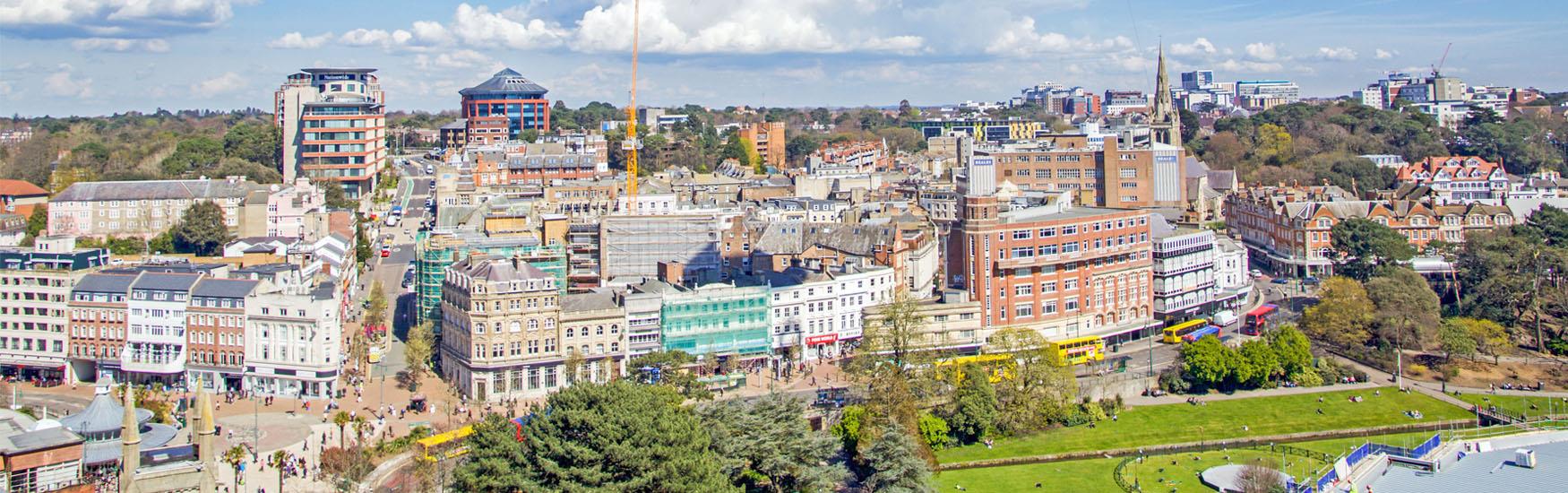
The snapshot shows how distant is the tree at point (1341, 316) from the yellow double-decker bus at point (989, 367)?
16.8 meters

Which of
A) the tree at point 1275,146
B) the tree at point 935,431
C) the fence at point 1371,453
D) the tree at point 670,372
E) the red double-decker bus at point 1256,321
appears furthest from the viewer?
the tree at point 1275,146

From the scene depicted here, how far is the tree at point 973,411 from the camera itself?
46500 mm

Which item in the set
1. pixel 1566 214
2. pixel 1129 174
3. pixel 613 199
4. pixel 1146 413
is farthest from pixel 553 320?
pixel 1566 214

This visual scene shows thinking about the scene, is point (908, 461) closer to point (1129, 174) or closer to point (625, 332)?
point (625, 332)

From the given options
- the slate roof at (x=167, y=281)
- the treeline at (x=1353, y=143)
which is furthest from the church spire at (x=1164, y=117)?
the slate roof at (x=167, y=281)

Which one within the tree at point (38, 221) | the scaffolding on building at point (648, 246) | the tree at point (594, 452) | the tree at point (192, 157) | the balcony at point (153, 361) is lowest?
the tree at point (594, 452)

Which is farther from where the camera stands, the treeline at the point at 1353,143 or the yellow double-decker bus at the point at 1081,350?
the treeline at the point at 1353,143

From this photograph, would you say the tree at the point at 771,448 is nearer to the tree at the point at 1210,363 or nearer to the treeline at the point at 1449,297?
the tree at the point at 1210,363

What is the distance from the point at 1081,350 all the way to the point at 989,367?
8.71 m

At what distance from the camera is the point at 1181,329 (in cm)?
6259

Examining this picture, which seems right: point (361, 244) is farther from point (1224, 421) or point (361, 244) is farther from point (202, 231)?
point (1224, 421)

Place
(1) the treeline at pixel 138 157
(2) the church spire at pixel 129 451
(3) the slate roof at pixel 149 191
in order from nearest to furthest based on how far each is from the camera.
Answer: (2) the church spire at pixel 129 451, (3) the slate roof at pixel 149 191, (1) the treeline at pixel 138 157

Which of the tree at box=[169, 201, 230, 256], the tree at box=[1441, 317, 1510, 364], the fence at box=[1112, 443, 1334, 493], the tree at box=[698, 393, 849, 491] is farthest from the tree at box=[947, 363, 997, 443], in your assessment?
the tree at box=[169, 201, 230, 256]

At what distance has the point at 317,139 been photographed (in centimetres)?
9169
